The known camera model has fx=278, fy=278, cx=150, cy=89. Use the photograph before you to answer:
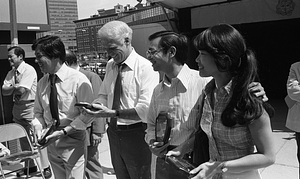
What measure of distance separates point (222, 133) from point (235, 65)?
0.35 metres

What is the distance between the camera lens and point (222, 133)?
1426 millimetres

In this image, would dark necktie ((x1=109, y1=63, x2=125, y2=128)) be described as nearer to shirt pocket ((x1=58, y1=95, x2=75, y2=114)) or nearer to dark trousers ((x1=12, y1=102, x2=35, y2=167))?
shirt pocket ((x1=58, y1=95, x2=75, y2=114))

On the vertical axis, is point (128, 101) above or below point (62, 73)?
below

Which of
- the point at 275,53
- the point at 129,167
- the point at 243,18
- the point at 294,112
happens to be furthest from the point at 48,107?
the point at 275,53

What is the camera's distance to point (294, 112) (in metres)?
2.73

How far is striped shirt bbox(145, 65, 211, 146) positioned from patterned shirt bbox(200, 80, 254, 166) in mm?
250

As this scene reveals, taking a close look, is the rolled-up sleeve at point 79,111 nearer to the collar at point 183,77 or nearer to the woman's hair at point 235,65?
the collar at point 183,77

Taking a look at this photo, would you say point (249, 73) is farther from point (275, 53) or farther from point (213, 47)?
point (275, 53)

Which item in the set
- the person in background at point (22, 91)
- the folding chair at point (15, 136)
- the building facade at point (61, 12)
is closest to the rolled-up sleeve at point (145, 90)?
the building facade at point (61, 12)

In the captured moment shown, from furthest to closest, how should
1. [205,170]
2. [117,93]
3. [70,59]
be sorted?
[70,59], [117,93], [205,170]

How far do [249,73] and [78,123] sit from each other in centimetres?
154

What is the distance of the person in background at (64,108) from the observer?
2.42 m

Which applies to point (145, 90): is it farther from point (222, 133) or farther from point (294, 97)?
point (294, 97)

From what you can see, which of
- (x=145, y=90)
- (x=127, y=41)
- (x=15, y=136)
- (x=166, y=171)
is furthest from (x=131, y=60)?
(x=15, y=136)
